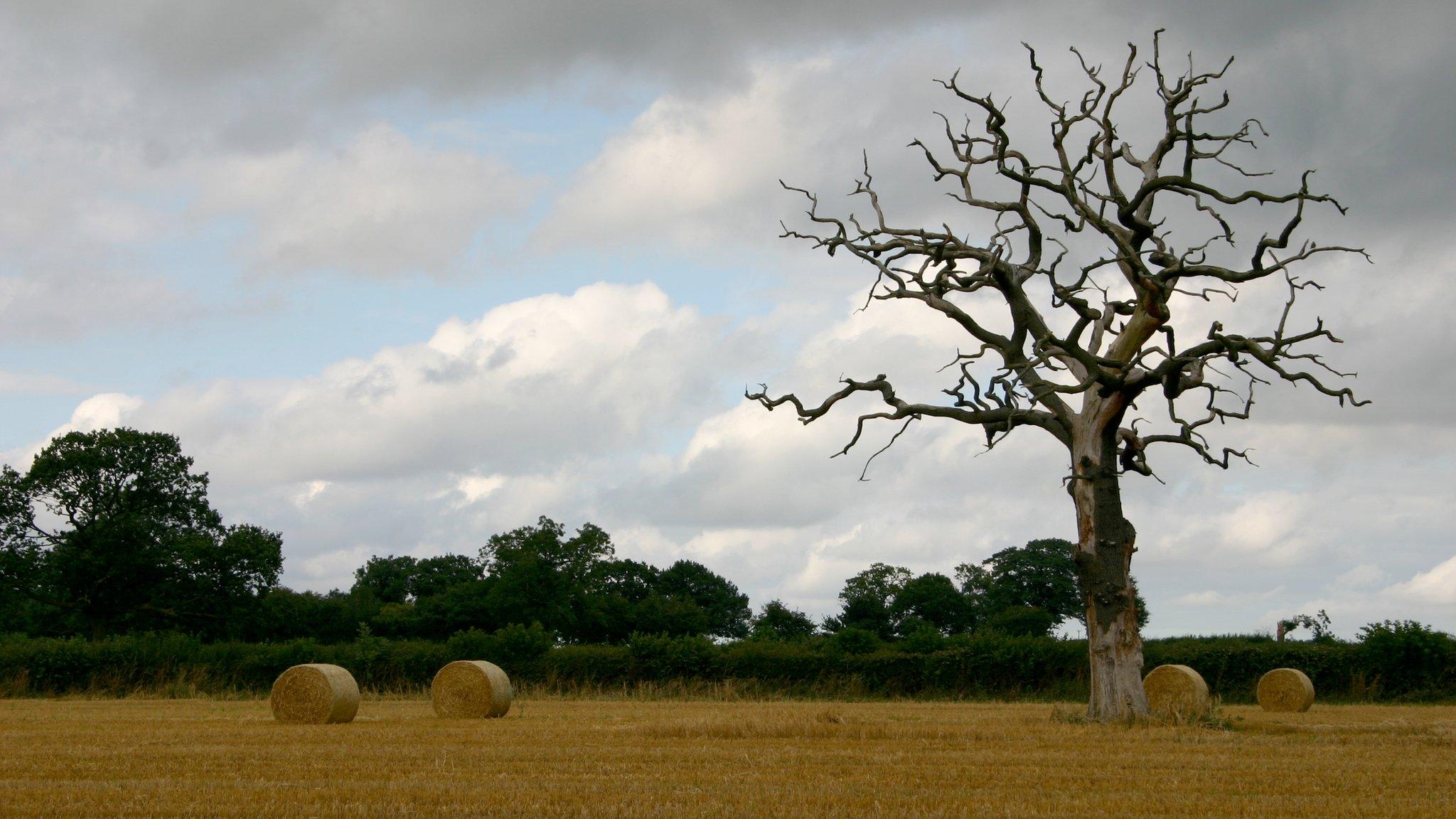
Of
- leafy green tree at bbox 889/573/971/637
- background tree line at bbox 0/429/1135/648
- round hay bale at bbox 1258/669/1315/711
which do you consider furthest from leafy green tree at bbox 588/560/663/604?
round hay bale at bbox 1258/669/1315/711

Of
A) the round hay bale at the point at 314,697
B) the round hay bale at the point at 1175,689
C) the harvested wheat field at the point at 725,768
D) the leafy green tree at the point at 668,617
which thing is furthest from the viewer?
the leafy green tree at the point at 668,617

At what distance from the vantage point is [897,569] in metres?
80.4

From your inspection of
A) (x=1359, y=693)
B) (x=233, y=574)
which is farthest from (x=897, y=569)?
(x=1359, y=693)

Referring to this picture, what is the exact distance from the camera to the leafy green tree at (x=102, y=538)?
50000 mm

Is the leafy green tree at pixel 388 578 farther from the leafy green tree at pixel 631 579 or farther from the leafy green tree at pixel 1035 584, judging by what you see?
the leafy green tree at pixel 1035 584

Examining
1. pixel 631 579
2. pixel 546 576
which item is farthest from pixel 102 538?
pixel 631 579

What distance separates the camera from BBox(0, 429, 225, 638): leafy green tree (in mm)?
50000

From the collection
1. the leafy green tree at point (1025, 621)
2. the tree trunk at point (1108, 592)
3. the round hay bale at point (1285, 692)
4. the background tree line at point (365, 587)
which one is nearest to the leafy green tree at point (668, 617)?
the background tree line at point (365, 587)

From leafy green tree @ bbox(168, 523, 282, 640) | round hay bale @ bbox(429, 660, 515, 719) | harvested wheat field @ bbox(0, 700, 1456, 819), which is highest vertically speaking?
leafy green tree @ bbox(168, 523, 282, 640)

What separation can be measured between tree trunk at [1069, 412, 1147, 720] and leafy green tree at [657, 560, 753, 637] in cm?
6247

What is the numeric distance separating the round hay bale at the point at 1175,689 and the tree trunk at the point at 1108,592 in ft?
6.16

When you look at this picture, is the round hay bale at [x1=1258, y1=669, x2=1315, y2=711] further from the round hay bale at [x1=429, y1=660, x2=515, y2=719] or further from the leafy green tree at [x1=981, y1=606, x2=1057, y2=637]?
the leafy green tree at [x1=981, y1=606, x2=1057, y2=637]

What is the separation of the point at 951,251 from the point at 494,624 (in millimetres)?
49332

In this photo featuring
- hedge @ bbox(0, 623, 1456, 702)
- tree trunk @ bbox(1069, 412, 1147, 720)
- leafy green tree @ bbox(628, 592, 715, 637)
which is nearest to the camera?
tree trunk @ bbox(1069, 412, 1147, 720)
